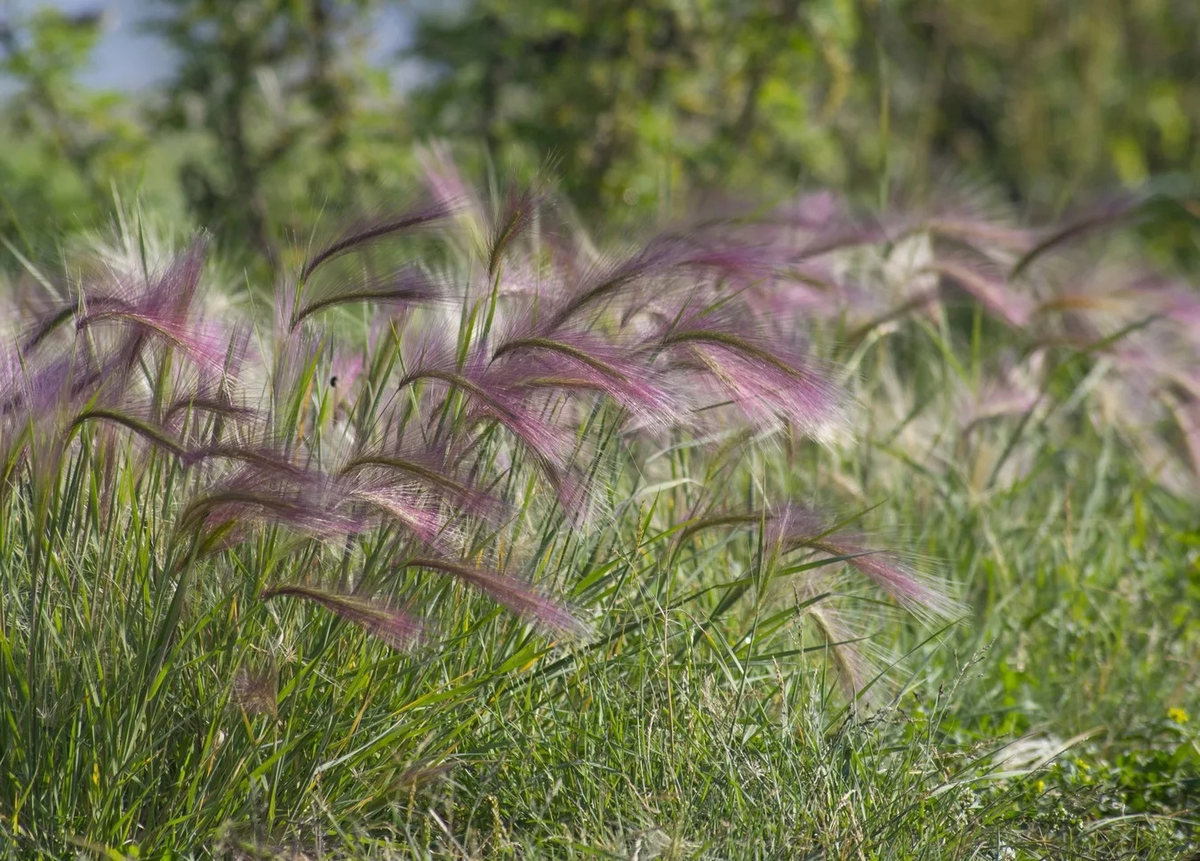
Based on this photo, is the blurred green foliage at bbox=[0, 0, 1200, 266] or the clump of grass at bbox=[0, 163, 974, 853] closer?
the clump of grass at bbox=[0, 163, 974, 853]

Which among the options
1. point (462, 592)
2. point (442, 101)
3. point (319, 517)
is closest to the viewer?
point (319, 517)

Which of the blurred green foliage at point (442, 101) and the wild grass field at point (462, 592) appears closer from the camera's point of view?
the wild grass field at point (462, 592)

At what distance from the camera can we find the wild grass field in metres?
1.97

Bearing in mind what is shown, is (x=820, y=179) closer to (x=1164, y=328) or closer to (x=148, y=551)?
(x=1164, y=328)

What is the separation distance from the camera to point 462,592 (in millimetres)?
2195

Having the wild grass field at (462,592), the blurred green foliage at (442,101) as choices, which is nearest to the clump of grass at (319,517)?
the wild grass field at (462,592)

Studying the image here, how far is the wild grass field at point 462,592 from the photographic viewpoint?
197cm

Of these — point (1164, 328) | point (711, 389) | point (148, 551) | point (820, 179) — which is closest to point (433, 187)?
point (711, 389)

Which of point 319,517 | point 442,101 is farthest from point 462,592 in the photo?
point 442,101

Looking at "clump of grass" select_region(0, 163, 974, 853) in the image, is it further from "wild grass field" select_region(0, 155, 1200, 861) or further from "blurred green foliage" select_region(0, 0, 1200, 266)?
"blurred green foliage" select_region(0, 0, 1200, 266)

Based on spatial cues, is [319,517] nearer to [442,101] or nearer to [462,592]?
[462,592]

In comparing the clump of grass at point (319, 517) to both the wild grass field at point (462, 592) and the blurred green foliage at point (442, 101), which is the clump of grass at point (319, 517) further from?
the blurred green foliage at point (442, 101)

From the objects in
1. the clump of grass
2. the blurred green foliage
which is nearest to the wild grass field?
the clump of grass

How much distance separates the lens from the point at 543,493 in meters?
2.23
